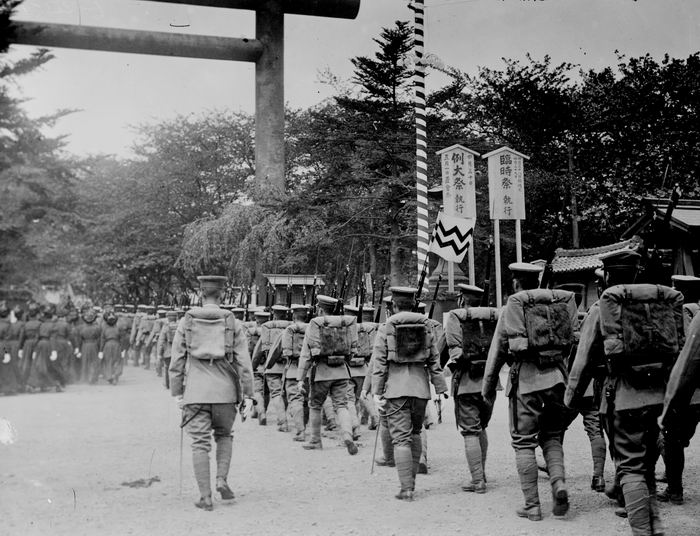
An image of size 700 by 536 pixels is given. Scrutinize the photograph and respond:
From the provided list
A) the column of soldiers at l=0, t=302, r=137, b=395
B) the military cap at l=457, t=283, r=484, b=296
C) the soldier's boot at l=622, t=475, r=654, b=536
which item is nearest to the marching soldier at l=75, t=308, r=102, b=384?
the column of soldiers at l=0, t=302, r=137, b=395

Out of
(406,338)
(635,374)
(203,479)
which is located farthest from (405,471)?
(635,374)

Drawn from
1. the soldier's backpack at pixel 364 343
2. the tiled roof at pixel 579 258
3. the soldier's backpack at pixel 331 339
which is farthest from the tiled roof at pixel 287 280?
the soldier's backpack at pixel 331 339

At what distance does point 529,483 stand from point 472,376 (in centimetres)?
132

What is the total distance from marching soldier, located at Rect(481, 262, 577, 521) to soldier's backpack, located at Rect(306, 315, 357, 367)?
10.3 feet

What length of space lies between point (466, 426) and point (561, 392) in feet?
3.86

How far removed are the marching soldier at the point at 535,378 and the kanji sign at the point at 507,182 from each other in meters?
9.66

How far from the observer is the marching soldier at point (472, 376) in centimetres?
641

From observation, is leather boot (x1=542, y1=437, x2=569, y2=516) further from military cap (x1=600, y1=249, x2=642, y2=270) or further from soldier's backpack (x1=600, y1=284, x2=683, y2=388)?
military cap (x1=600, y1=249, x2=642, y2=270)

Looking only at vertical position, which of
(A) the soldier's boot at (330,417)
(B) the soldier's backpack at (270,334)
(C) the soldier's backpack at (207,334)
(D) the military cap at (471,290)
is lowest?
(A) the soldier's boot at (330,417)

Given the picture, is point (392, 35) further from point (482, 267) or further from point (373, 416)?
point (373, 416)

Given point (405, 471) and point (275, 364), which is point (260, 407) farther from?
point (405, 471)

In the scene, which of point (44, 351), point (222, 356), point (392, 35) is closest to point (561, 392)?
point (222, 356)

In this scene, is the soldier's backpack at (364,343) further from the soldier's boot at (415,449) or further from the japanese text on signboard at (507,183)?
the japanese text on signboard at (507,183)

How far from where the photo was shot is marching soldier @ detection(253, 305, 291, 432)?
10.2 meters
